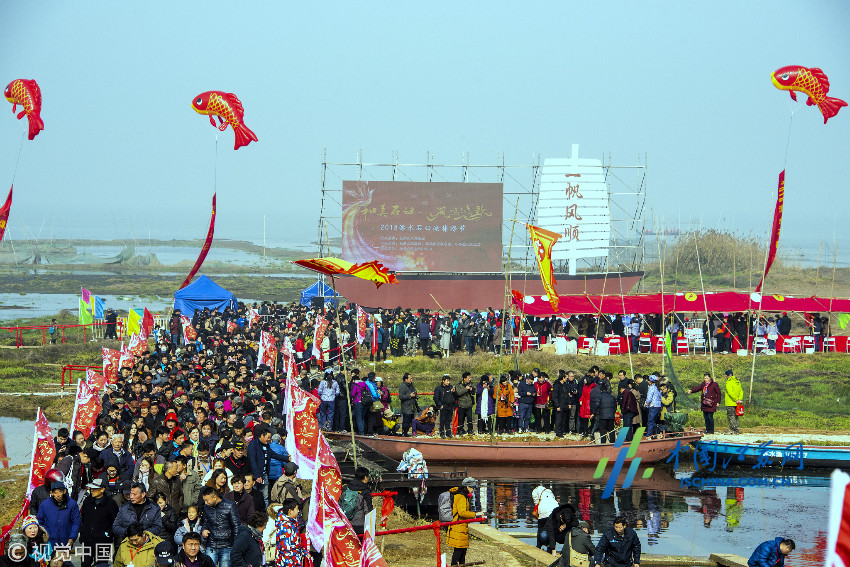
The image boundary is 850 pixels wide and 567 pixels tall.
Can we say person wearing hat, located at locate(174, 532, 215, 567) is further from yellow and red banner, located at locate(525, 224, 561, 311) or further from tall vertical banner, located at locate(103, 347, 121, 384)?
Result: yellow and red banner, located at locate(525, 224, 561, 311)

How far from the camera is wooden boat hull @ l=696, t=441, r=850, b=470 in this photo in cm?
2011

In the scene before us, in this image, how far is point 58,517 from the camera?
9.94 m

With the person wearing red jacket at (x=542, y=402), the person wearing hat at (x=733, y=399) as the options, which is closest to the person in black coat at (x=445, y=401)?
the person wearing red jacket at (x=542, y=402)

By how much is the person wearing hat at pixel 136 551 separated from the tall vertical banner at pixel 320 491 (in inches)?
56.1

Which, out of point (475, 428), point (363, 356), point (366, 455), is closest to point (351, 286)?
point (363, 356)

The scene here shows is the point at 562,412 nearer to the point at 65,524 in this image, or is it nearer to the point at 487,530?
the point at 487,530

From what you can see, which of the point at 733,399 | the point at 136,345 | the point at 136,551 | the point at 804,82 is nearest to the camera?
the point at 136,551

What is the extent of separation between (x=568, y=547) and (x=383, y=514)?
383 centimetres

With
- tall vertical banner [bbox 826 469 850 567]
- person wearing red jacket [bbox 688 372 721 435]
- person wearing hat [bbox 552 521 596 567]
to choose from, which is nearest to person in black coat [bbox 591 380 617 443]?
person wearing red jacket [bbox 688 372 721 435]

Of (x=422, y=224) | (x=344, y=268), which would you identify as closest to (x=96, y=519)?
(x=344, y=268)

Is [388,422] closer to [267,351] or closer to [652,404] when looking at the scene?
[652,404]

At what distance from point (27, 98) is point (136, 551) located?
23.4 m

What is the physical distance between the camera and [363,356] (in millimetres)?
33531

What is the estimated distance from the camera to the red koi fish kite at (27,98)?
95.4ft
